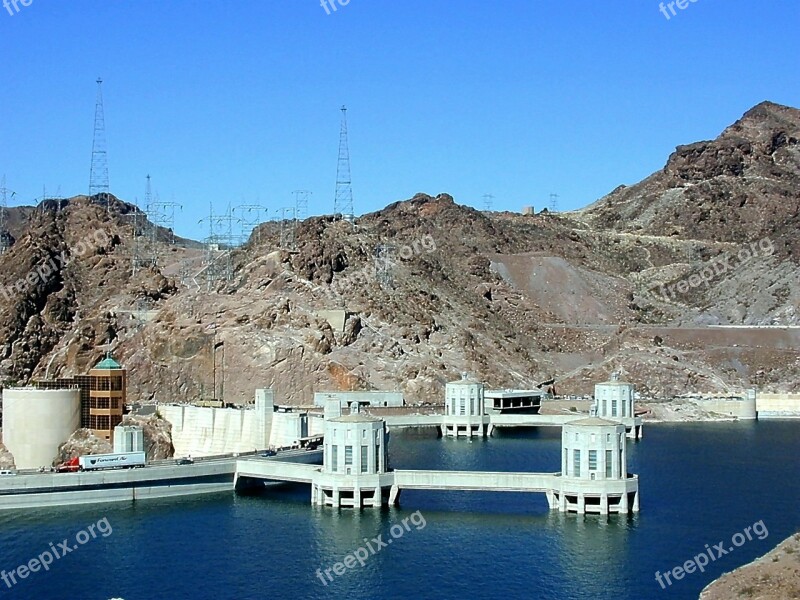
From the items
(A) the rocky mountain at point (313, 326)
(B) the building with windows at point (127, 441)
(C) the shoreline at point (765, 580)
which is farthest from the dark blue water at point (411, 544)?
(A) the rocky mountain at point (313, 326)

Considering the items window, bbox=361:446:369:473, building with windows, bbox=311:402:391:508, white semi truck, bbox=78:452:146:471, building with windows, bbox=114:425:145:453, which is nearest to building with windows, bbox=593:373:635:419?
building with windows, bbox=311:402:391:508

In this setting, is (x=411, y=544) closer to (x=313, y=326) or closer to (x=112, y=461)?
(x=112, y=461)

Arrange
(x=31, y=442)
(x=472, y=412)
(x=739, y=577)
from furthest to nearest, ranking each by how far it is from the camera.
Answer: (x=472, y=412) → (x=31, y=442) → (x=739, y=577)

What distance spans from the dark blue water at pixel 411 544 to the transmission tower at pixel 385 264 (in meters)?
72.1

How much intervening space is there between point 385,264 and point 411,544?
99.7m

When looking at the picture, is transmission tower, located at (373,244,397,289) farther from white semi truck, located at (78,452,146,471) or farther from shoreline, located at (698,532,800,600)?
shoreline, located at (698,532,800,600)

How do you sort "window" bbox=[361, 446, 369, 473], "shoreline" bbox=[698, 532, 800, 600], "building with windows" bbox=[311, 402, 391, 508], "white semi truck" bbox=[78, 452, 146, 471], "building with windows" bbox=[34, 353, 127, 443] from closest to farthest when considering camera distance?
"shoreline" bbox=[698, 532, 800, 600] → "building with windows" bbox=[311, 402, 391, 508] → "window" bbox=[361, 446, 369, 473] → "white semi truck" bbox=[78, 452, 146, 471] → "building with windows" bbox=[34, 353, 127, 443]

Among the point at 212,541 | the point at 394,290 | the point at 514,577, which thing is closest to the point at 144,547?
the point at 212,541

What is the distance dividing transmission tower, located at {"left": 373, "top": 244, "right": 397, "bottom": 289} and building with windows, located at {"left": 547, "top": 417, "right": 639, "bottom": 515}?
285 feet

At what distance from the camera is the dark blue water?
218 feet

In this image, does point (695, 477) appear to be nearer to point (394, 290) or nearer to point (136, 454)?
point (136, 454)

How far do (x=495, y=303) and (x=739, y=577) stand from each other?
13343cm

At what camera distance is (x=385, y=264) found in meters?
173

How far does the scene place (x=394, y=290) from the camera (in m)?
168
